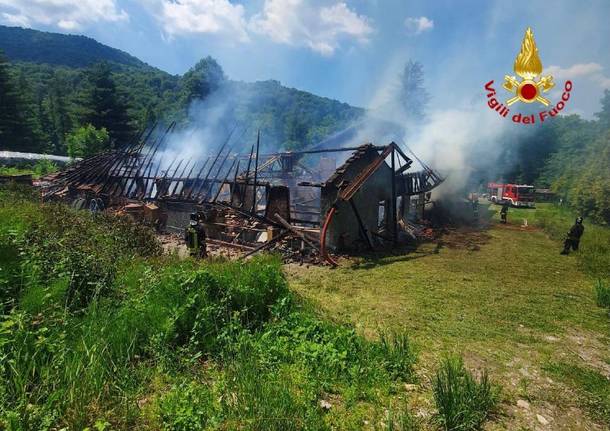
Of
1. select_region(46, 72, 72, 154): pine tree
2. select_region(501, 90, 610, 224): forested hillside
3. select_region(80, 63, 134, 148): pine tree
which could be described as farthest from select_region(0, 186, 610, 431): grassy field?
select_region(46, 72, 72, 154): pine tree

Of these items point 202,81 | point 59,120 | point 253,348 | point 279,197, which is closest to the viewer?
point 253,348

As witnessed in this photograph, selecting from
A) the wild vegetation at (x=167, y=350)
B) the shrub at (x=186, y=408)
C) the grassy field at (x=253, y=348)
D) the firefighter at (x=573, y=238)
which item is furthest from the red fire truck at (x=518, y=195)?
the shrub at (x=186, y=408)

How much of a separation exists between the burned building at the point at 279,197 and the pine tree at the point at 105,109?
112 feet

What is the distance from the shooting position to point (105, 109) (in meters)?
52.5

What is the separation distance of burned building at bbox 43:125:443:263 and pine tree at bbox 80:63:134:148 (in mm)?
34093

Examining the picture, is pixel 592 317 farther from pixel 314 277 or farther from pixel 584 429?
pixel 314 277

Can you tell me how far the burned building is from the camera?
13305 millimetres

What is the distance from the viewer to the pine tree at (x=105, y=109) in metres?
51.7

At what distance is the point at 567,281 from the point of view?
10.6 meters

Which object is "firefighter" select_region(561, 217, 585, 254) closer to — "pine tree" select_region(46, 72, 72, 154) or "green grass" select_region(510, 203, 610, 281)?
"green grass" select_region(510, 203, 610, 281)

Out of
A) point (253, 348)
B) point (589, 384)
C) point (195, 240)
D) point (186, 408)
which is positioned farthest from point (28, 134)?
point (589, 384)

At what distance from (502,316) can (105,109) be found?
196ft

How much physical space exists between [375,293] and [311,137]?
7145 cm

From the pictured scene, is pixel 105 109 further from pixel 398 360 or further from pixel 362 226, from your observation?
pixel 398 360
